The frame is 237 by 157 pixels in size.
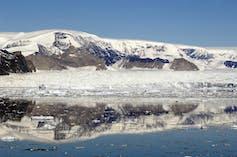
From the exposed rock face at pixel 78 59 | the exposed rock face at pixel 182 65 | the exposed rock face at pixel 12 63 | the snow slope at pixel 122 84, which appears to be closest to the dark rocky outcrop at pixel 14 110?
the snow slope at pixel 122 84

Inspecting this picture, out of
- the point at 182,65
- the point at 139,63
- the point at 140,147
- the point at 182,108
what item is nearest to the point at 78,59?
the point at 182,65

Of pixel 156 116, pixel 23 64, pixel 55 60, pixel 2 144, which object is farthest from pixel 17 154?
pixel 55 60

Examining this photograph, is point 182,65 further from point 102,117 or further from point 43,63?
point 102,117

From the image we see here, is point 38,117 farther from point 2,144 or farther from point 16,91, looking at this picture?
point 16,91

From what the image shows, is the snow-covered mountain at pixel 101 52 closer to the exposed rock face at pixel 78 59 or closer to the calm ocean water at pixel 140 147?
the exposed rock face at pixel 78 59

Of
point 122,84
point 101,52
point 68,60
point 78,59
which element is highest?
point 101,52

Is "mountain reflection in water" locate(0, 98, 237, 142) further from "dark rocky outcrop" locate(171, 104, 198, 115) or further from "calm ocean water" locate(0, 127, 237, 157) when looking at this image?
"calm ocean water" locate(0, 127, 237, 157)

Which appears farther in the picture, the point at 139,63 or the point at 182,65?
the point at 139,63
